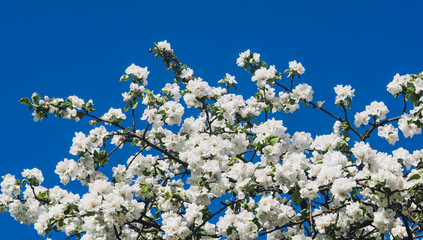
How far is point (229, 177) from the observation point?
527 cm

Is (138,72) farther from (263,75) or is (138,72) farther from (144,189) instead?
(263,75)

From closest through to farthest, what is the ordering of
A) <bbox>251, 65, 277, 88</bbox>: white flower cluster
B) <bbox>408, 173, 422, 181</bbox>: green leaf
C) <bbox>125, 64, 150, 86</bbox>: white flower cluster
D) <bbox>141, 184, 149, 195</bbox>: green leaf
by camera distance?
<bbox>408, 173, 422, 181</bbox>: green leaf, <bbox>141, 184, 149, 195</bbox>: green leaf, <bbox>125, 64, 150, 86</bbox>: white flower cluster, <bbox>251, 65, 277, 88</bbox>: white flower cluster

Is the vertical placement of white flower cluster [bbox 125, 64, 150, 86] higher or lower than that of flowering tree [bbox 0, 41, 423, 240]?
higher

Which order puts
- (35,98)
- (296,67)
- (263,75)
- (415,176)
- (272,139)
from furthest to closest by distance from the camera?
(296,67)
(263,75)
(35,98)
(272,139)
(415,176)

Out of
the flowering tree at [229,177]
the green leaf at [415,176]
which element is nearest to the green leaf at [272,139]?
the flowering tree at [229,177]

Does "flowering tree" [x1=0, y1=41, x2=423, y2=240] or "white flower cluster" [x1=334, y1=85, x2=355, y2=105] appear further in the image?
"white flower cluster" [x1=334, y1=85, x2=355, y2=105]

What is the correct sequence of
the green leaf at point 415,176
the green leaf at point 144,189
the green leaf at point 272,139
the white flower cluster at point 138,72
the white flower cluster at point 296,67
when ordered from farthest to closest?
1. the white flower cluster at point 296,67
2. the white flower cluster at point 138,72
3. the green leaf at point 144,189
4. the green leaf at point 272,139
5. the green leaf at point 415,176

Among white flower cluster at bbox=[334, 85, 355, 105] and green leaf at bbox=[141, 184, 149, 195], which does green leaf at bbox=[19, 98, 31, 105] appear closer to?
green leaf at bbox=[141, 184, 149, 195]

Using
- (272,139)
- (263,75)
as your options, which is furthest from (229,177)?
(263,75)

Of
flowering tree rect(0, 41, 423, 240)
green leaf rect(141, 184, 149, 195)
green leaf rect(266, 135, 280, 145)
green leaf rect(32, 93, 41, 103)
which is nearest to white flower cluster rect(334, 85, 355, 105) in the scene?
flowering tree rect(0, 41, 423, 240)

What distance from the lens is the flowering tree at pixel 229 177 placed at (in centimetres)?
473

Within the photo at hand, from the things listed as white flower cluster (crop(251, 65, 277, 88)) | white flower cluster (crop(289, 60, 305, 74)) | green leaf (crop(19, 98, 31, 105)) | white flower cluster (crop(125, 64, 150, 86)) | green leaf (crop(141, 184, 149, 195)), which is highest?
white flower cluster (crop(289, 60, 305, 74))

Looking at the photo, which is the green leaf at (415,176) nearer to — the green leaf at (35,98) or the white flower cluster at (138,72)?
the white flower cluster at (138,72)

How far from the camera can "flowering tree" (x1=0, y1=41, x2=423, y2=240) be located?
4.73 metres
